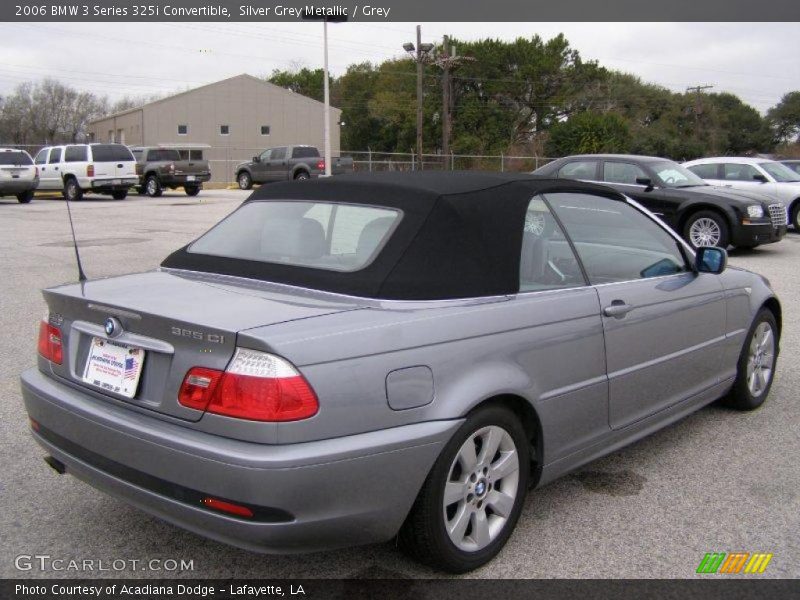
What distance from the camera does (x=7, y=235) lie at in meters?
15.2

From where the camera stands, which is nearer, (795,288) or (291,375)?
(291,375)

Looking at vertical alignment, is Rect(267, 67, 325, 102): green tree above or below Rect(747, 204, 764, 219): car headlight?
above

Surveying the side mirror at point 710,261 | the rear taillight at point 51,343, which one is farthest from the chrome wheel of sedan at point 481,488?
the side mirror at point 710,261

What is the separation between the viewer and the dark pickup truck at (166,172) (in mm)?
28719

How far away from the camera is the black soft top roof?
3.17 metres

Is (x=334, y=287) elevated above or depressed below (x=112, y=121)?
below

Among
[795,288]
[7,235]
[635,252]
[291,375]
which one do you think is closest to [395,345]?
[291,375]

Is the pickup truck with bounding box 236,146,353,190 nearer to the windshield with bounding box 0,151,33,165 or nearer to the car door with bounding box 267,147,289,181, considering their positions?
the car door with bounding box 267,147,289,181

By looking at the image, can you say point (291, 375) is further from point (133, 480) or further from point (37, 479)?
point (37, 479)

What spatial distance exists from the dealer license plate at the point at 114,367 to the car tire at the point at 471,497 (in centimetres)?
113

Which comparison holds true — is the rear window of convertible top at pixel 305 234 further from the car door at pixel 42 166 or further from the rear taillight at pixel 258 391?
the car door at pixel 42 166

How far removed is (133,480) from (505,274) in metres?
1.66

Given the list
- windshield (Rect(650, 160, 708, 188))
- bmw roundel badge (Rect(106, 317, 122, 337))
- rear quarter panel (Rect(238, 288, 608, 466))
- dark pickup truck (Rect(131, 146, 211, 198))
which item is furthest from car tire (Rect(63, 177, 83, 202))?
rear quarter panel (Rect(238, 288, 608, 466))

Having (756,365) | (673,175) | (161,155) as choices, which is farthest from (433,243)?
(161,155)
